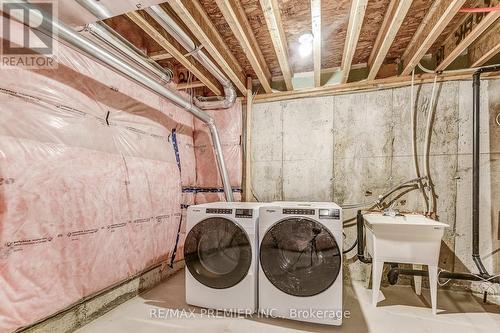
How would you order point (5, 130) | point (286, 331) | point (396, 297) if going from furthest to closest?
point (396, 297), point (286, 331), point (5, 130)

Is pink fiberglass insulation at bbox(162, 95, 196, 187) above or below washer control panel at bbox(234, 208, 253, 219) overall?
above

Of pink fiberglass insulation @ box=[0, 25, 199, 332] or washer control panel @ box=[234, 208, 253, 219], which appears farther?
washer control panel @ box=[234, 208, 253, 219]

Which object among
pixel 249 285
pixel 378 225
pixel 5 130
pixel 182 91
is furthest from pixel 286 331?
pixel 182 91

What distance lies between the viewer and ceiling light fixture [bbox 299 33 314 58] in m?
2.62

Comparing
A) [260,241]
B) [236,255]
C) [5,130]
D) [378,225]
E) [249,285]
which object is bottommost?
[249,285]

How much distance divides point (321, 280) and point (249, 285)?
0.62 meters

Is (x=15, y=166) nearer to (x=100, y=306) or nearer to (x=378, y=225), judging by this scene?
(x=100, y=306)

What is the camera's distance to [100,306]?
7.18 feet

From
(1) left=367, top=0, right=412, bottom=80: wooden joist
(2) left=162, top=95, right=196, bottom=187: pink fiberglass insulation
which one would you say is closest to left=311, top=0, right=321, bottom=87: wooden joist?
(1) left=367, top=0, right=412, bottom=80: wooden joist

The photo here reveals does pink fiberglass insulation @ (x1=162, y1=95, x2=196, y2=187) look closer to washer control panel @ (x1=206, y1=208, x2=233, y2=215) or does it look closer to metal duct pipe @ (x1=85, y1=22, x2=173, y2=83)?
metal duct pipe @ (x1=85, y1=22, x2=173, y2=83)

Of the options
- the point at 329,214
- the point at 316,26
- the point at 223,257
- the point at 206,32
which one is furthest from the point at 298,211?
the point at 206,32

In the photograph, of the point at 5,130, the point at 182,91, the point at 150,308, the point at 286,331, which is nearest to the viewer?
the point at 5,130

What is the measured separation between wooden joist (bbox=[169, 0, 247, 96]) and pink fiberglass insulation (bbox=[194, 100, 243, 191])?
60 centimetres
